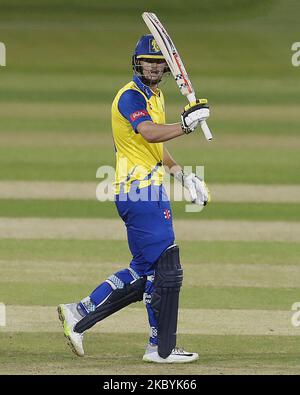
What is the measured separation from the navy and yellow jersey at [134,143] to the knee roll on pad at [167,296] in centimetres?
44

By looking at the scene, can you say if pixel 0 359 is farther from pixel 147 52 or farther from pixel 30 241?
pixel 30 241

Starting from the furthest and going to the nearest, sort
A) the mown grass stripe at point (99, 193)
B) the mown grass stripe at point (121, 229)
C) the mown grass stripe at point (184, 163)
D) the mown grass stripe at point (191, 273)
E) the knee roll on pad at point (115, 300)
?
the mown grass stripe at point (184, 163) → the mown grass stripe at point (99, 193) → the mown grass stripe at point (121, 229) → the mown grass stripe at point (191, 273) → the knee roll on pad at point (115, 300)

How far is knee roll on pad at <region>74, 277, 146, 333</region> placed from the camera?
717cm

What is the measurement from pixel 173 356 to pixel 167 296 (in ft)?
1.12

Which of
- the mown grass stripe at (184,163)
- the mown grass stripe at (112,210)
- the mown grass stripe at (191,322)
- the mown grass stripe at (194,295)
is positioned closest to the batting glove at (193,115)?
the mown grass stripe at (191,322)

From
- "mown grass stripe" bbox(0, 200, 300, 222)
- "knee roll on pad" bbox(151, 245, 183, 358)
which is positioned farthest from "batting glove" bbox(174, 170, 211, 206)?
"mown grass stripe" bbox(0, 200, 300, 222)

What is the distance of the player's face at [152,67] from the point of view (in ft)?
23.3

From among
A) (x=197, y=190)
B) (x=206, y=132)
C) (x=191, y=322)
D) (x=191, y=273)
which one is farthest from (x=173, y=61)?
(x=191, y=273)

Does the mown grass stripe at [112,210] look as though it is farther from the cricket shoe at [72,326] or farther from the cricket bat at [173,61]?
the cricket bat at [173,61]

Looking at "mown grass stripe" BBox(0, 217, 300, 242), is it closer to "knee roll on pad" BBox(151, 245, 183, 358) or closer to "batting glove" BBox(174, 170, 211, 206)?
"batting glove" BBox(174, 170, 211, 206)

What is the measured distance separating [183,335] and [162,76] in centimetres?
162

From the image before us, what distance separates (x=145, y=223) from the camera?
704 cm

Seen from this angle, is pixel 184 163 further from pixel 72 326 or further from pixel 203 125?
pixel 203 125

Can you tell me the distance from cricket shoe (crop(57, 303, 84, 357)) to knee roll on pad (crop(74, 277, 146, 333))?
0.10 feet
